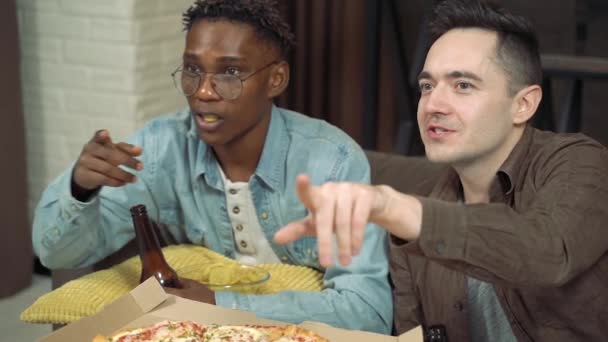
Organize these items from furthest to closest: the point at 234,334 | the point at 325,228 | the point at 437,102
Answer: the point at 437,102 < the point at 234,334 < the point at 325,228

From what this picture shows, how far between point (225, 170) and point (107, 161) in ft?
0.95

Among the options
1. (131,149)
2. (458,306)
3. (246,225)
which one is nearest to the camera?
(458,306)

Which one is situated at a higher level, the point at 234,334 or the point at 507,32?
the point at 507,32

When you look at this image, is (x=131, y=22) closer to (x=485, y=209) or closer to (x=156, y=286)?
(x=156, y=286)

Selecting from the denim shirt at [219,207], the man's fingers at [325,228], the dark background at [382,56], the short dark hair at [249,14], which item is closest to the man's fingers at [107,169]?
the denim shirt at [219,207]

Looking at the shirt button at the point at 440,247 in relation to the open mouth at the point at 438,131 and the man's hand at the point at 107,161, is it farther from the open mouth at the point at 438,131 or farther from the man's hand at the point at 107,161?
the man's hand at the point at 107,161

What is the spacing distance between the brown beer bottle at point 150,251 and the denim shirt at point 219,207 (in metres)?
0.15

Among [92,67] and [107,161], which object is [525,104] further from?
[92,67]

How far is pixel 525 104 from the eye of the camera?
5.60 ft

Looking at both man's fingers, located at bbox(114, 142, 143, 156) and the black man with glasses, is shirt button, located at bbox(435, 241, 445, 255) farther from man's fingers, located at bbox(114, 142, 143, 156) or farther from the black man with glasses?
man's fingers, located at bbox(114, 142, 143, 156)

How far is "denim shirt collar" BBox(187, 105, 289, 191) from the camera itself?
2070 millimetres

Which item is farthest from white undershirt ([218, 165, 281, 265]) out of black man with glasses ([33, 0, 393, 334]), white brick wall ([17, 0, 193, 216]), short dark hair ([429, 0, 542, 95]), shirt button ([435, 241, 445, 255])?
white brick wall ([17, 0, 193, 216])

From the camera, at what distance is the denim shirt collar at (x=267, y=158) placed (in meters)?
2.07

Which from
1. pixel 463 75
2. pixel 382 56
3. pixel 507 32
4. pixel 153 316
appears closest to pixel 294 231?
pixel 153 316
